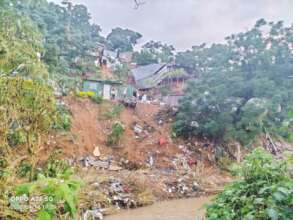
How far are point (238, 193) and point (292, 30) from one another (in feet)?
46.7

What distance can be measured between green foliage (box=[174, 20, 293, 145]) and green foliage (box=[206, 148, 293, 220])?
11.3m

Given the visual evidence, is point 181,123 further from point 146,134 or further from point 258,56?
point 258,56

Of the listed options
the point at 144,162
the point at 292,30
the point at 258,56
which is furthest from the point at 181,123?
the point at 292,30

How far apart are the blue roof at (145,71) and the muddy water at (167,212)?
15584 millimetres

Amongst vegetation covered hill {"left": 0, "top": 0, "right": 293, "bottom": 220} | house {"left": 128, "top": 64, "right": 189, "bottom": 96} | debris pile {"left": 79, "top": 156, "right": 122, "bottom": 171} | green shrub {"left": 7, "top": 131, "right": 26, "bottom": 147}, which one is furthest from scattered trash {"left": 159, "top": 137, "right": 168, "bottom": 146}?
green shrub {"left": 7, "top": 131, "right": 26, "bottom": 147}

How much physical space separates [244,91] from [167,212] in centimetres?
737

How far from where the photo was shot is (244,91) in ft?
46.0

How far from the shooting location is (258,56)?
555 inches

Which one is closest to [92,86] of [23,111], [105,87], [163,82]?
[105,87]

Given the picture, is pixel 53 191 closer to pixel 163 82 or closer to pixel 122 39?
pixel 163 82

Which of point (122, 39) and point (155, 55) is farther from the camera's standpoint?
point (122, 39)

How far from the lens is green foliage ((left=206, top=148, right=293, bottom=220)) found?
1743 mm

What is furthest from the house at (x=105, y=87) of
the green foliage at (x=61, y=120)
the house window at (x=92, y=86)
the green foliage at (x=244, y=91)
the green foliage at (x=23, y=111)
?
the green foliage at (x=23, y=111)

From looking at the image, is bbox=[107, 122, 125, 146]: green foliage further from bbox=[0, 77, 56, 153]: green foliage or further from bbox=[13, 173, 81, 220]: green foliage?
bbox=[13, 173, 81, 220]: green foliage
